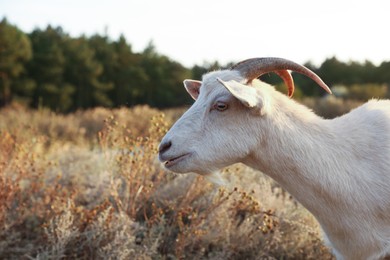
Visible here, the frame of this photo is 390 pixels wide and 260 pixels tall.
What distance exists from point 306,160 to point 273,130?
27cm

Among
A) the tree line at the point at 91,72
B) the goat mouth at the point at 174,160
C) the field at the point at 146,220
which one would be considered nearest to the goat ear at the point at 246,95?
the goat mouth at the point at 174,160

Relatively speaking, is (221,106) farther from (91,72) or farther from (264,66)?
(91,72)

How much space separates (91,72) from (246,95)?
102ft

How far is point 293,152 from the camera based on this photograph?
2.89 meters

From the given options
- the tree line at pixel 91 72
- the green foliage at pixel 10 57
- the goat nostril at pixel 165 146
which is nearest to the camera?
the goat nostril at pixel 165 146

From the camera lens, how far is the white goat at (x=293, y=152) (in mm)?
2859

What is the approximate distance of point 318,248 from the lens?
178 inches

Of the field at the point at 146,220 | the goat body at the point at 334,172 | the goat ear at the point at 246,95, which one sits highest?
the goat ear at the point at 246,95

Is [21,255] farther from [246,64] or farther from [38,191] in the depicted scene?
[246,64]

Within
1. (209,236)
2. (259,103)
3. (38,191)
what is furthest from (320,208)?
(38,191)

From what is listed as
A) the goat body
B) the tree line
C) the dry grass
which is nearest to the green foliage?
the tree line

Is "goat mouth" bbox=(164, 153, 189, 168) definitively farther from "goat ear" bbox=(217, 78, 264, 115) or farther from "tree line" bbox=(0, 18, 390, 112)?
"tree line" bbox=(0, 18, 390, 112)

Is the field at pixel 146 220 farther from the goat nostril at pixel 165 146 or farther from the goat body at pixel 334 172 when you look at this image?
the goat nostril at pixel 165 146

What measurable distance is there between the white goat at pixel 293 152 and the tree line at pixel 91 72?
2176 cm
